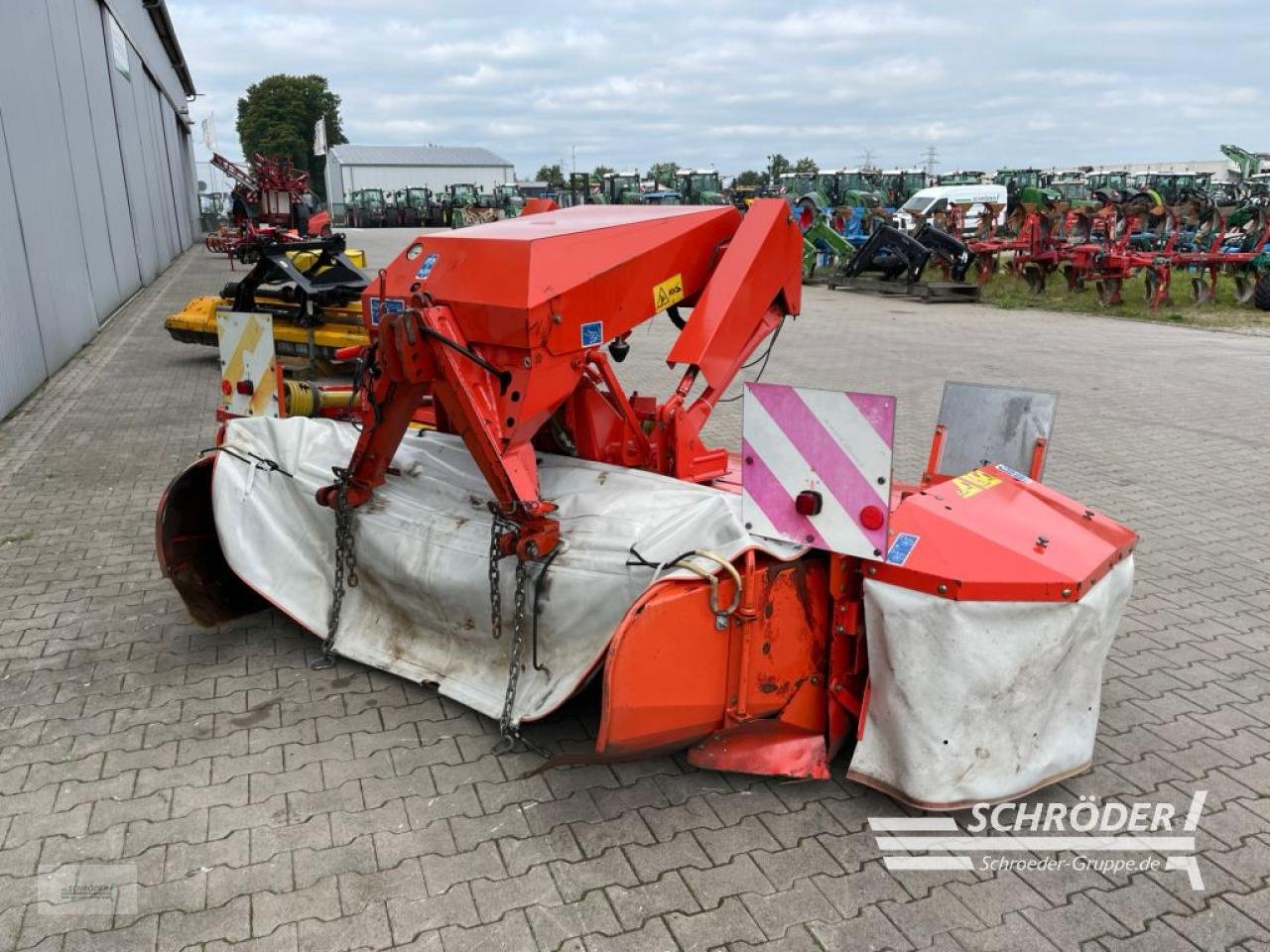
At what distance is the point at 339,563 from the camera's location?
12.5ft

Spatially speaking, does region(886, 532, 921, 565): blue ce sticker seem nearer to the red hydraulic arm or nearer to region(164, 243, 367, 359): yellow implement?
the red hydraulic arm

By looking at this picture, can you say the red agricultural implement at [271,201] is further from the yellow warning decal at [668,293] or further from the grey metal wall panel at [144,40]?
the yellow warning decal at [668,293]

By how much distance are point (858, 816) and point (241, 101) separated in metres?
81.3

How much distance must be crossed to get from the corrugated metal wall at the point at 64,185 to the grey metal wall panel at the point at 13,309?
12mm

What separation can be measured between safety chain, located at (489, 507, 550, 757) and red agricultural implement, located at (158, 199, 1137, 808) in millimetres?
12

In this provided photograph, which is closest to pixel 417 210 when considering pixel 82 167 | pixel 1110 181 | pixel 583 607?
pixel 1110 181

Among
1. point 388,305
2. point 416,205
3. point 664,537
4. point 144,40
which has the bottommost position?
point 664,537

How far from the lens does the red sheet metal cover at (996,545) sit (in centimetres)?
273

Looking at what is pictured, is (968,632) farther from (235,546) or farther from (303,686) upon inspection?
(235,546)

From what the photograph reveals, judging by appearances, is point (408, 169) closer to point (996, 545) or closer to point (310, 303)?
point (310, 303)

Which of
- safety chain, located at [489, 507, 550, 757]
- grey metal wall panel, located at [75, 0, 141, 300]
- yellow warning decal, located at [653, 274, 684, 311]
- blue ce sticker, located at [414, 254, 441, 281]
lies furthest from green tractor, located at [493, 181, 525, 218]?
safety chain, located at [489, 507, 550, 757]

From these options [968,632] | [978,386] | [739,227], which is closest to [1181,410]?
[978,386]

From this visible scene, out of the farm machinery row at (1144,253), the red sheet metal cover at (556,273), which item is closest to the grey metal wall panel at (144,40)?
the red sheet metal cover at (556,273)

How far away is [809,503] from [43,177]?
1059cm
